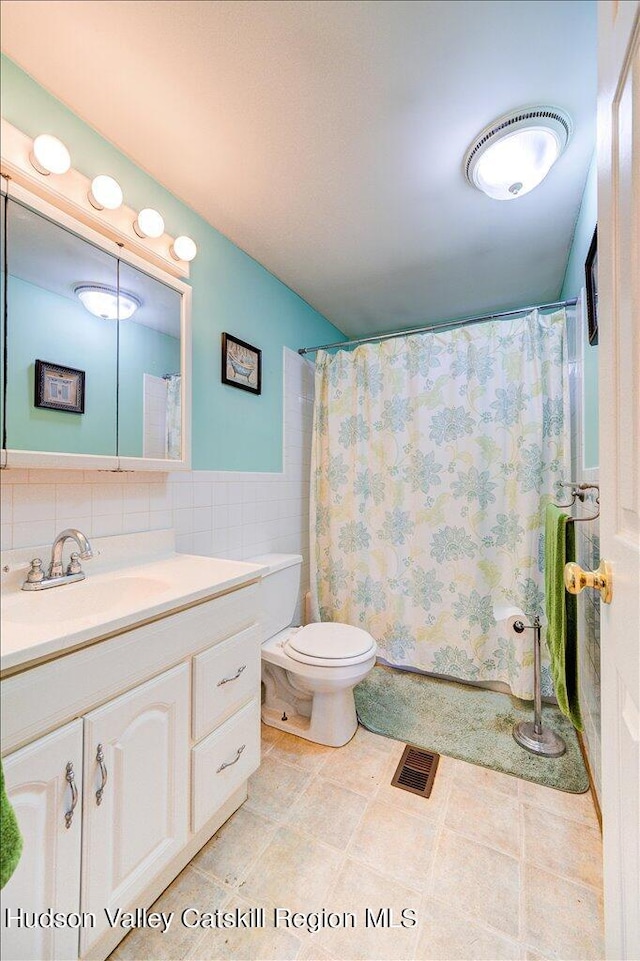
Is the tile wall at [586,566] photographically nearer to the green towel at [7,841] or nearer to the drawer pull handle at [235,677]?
the drawer pull handle at [235,677]

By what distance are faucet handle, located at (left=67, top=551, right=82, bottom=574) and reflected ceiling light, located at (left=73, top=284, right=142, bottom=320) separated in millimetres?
725

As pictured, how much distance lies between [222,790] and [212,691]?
0.32 metres

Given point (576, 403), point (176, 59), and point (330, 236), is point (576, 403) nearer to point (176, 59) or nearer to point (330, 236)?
point (330, 236)

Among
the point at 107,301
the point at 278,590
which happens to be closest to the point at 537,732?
the point at 278,590

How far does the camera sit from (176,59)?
94cm

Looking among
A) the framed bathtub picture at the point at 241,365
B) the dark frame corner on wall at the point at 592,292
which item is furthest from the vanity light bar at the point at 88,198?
the dark frame corner on wall at the point at 592,292

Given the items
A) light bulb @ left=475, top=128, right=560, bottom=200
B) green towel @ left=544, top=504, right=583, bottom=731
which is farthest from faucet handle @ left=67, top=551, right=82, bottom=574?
light bulb @ left=475, top=128, right=560, bottom=200

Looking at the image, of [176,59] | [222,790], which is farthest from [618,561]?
[176,59]

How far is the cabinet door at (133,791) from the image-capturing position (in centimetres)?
78

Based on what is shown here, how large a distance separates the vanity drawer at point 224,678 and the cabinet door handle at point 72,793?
305 millimetres

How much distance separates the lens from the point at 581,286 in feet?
5.16

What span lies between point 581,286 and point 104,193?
180cm

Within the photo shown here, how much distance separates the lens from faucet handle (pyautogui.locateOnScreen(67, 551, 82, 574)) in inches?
41.8

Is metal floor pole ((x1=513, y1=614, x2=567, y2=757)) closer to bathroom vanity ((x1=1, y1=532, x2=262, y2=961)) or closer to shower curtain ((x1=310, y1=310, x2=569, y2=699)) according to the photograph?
shower curtain ((x1=310, y1=310, x2=569, y2=699))
